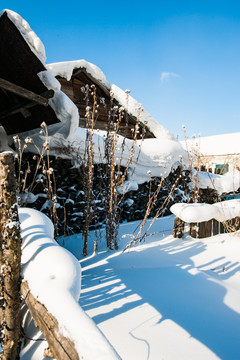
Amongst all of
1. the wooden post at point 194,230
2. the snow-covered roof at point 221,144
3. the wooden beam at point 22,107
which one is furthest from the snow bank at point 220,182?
the snow-covered roof at point 221,144

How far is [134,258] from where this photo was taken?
2.92m

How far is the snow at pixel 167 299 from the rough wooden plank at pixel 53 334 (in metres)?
0.71

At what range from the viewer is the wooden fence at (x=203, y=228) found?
368 cm

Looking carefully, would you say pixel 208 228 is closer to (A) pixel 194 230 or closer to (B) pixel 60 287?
(A) pixel 194 230

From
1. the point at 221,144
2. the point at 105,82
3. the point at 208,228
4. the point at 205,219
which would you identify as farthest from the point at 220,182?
the point at 221,144

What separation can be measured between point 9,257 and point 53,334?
1.54 feet

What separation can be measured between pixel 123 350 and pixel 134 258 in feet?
5.14

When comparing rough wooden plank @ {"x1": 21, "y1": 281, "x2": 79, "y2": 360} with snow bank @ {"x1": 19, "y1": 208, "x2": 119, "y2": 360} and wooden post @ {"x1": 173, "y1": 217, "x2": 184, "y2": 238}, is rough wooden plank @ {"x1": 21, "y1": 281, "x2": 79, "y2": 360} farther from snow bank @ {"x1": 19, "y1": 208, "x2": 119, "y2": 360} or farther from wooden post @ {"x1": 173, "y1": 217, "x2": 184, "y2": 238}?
wooden post @ {"x1": 173, "y1": 217, "x2": 184, "y2": 238}

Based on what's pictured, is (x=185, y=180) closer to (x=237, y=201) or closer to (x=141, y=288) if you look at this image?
(x=237, y=201)

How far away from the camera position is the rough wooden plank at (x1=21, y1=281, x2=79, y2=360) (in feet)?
2.31

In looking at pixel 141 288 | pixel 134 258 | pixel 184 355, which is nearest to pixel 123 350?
pixel 184 355

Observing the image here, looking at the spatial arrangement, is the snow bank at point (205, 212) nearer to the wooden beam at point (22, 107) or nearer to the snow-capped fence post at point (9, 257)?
the wooden beam at point (22, 107)

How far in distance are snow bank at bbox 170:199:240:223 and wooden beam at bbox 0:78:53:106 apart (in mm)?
2693

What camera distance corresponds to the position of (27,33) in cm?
297
